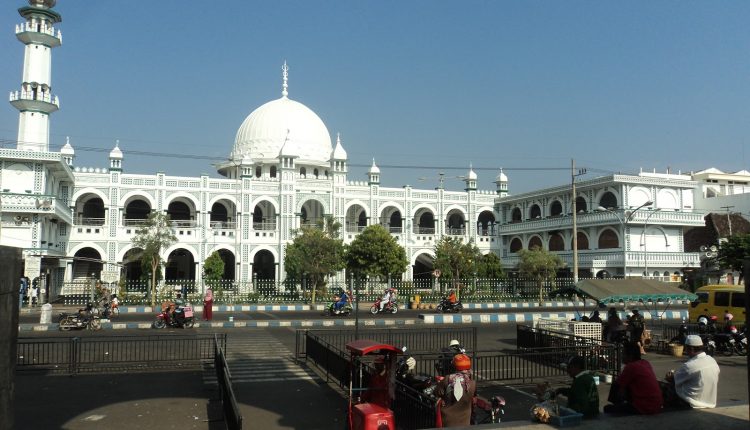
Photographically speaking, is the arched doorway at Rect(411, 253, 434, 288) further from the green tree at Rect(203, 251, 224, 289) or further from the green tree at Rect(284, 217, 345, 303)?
the green tree at Rect(203, 251, 224, 289)

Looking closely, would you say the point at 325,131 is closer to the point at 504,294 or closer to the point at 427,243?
the point at 427,243

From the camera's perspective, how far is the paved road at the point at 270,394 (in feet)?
28.4

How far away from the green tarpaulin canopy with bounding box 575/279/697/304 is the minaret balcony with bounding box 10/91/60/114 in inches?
1284

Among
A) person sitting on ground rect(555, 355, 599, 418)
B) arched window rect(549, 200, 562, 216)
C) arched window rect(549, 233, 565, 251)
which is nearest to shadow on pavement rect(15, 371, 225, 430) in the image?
person sitting on ground rect(555, 355, 599, 418)

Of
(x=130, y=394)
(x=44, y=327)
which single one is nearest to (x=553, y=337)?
(x=130, y=394)

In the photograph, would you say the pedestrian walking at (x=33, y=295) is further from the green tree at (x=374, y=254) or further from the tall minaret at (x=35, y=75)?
the green tree at (x=374, y=254)

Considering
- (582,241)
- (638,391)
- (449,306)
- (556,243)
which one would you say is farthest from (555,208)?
(638,391)

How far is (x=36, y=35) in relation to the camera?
34.4 meters

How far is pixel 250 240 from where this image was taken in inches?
1625

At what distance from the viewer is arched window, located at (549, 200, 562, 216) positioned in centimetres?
4759

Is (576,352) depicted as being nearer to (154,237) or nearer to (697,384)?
(697,384)

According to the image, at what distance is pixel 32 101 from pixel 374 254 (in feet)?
73.0

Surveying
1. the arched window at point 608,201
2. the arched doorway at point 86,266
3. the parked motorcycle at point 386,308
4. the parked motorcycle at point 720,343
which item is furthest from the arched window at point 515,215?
the parked motorcycle at point 720,343

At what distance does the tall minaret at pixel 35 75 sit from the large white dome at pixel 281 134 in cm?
1595
